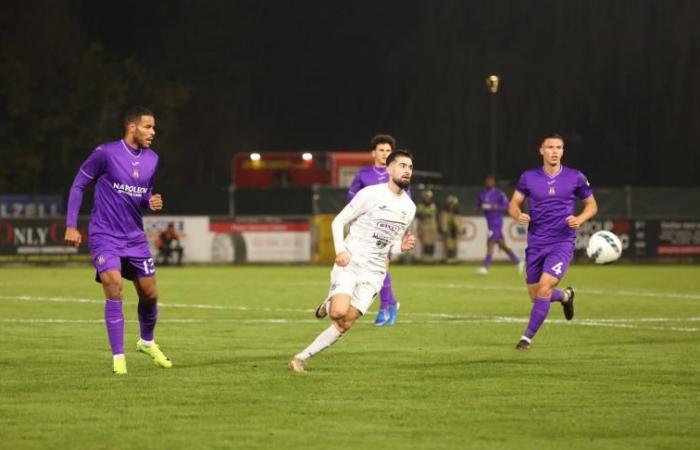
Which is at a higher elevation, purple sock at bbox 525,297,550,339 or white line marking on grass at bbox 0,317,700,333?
purple sock at bbox 525,297,550,339

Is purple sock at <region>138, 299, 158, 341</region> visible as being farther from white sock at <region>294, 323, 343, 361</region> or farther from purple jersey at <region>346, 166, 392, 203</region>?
purple jersey at <region>346, 166, 392, 203</region>

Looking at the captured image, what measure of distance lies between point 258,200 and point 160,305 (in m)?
31.3

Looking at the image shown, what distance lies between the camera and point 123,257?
13.4 m

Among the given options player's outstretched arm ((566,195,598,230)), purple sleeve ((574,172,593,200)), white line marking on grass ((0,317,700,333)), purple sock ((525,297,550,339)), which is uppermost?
purple sleeve ((574,172,593,200))

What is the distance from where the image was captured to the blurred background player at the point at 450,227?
43688 millimetres

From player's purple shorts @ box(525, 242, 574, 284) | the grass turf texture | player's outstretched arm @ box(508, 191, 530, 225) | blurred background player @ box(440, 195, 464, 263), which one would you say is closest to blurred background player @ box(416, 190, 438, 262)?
blurred background player @ box(440, 195, 464, 263)

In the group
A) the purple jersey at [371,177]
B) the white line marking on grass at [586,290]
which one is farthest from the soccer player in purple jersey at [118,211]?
the white line marking on grass at [586,290]

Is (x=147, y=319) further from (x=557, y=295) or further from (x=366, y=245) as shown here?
(x=557, y=295)

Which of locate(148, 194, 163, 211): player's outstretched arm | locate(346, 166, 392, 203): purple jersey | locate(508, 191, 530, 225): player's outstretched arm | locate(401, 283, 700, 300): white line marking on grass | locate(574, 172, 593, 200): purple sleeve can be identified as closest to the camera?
locate(148, 194, 163, 211): player's outstretched arm

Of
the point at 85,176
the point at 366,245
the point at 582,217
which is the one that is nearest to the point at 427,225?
the point at 582,217

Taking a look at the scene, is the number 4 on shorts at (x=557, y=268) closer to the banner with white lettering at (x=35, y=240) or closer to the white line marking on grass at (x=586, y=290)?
the white line marking on grass at (x=586, y=290)

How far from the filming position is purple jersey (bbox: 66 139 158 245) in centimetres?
1338

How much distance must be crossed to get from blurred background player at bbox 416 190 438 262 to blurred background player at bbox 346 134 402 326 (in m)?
23.7

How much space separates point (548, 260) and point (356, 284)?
3.72 meters
